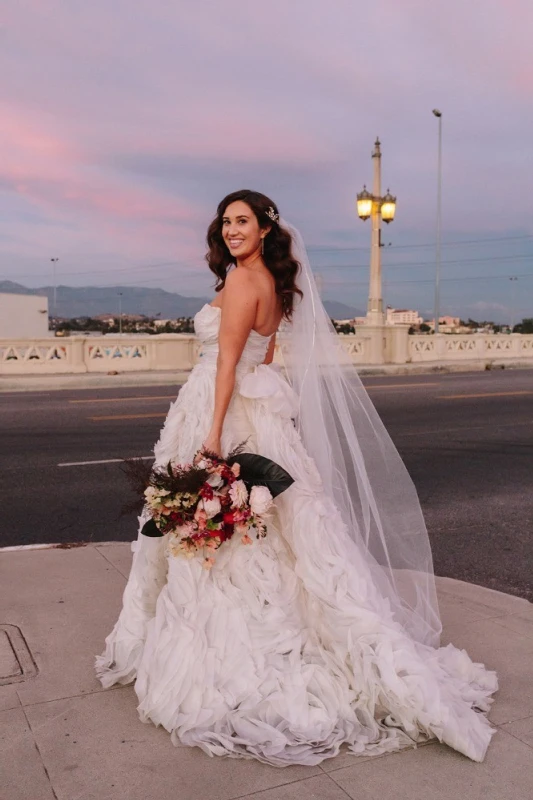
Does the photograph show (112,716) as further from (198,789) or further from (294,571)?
(294,571)

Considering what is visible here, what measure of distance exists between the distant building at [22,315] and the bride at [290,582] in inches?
2189

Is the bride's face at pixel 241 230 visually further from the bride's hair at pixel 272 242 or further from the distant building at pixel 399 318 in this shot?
the distant building at pixel 399 318

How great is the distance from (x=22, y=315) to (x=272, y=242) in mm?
58541

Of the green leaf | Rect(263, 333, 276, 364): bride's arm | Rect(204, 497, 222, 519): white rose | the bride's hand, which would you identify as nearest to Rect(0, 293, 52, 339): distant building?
Rect(263, 333, 276, 364): bride's arm

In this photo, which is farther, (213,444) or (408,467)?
(408,467)

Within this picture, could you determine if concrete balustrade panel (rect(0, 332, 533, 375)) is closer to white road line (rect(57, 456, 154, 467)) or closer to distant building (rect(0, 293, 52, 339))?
white road line (rect(57, 456, 154, 467))

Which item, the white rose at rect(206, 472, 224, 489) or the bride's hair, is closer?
the white rose at rect(206, 472, 224, 489)

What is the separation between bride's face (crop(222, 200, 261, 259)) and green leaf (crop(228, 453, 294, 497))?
929 mm

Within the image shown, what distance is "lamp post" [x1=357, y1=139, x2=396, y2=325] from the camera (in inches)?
960

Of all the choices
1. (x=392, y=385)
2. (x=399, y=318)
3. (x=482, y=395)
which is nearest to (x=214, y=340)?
(x=482, y=395)

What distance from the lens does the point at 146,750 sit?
3.04 m

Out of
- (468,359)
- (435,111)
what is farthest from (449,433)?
(435,111)

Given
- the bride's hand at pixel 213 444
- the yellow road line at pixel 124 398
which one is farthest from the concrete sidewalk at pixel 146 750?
the yellow road line at pixel 124 398

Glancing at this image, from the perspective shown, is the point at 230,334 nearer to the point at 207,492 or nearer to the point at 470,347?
the point at 207,492
